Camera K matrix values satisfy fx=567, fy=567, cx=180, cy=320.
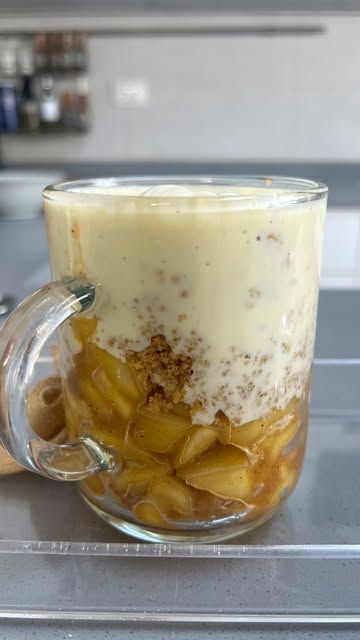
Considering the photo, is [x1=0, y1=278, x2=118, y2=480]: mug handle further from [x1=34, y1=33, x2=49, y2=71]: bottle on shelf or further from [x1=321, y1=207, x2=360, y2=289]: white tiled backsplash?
[x1=34, y1=33, x2=49, y2=71]: bottle on shelf

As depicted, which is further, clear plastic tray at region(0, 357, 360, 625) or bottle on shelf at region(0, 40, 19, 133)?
bottle on shelf at region(0, 40, 19, 133)

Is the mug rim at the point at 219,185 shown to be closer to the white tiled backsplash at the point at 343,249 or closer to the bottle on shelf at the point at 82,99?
the white tiled backsplash at the point at 343,249

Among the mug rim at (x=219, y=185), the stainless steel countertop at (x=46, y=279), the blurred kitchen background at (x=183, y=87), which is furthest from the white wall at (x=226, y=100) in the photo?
the mug rim at (x=219, y=185)

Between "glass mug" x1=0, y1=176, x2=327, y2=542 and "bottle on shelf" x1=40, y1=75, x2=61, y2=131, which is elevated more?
"bottle on shelf" x1=40, y1=75, x2=61, y2=131

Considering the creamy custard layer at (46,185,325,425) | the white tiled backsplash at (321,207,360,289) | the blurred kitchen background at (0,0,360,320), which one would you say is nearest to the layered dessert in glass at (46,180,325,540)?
the creamy custard layer at (46,185,325,425)

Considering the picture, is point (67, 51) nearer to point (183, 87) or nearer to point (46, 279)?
point (183, 87)

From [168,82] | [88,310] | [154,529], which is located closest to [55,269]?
[88,310]

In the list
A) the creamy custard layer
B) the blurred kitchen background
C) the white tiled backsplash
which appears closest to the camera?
the creamy custard layer
